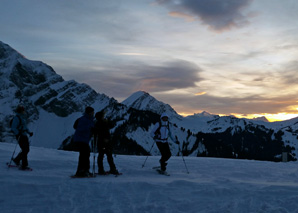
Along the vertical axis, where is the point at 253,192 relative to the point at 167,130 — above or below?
below

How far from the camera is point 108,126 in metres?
11.6

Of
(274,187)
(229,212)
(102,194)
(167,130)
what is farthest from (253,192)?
(167,130)

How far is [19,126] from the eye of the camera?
37.7 ft

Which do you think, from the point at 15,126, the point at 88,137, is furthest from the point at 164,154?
the point at 15,126

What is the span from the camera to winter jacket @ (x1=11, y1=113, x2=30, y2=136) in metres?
11.4

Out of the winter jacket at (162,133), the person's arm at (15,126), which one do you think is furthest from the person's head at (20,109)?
the winter jacket at (162,133)

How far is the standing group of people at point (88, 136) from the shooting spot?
10.7 meters

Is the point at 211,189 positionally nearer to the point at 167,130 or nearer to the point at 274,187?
the point at 274,187

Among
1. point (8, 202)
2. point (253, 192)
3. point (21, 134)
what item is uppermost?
point (21, 134)

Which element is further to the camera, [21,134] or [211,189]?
[21,134]

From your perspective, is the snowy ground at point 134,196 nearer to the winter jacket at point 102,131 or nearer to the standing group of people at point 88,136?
the standing group of people at point 88,136

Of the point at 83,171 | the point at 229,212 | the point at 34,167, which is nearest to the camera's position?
the point at 229,212

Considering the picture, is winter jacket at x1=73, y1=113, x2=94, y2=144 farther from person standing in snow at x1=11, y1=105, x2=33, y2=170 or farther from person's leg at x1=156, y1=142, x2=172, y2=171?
person's leg at x1=156, y1=142, x2=172, y2=171

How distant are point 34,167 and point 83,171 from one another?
10.6ft
